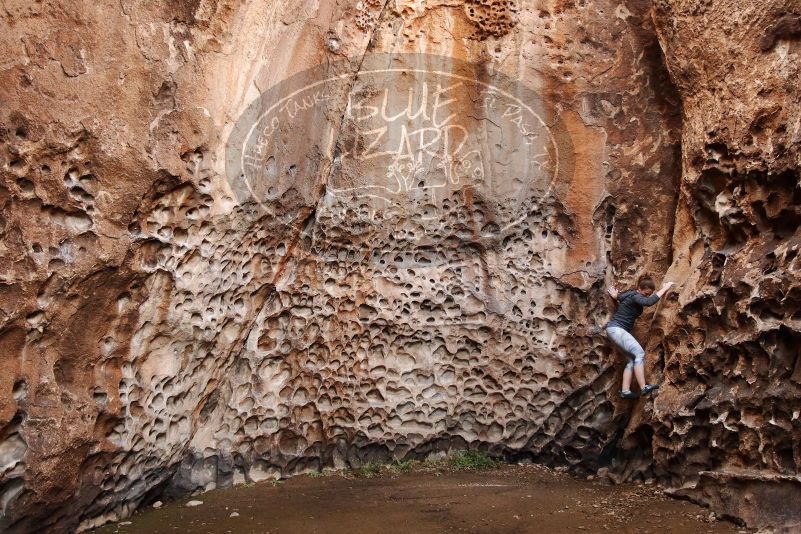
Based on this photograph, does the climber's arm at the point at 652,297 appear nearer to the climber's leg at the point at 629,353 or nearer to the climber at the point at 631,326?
the climber at the point at 631,326

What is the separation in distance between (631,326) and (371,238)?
1.90 metres

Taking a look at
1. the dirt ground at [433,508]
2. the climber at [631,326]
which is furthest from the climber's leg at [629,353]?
the dirt ground at [433,508]

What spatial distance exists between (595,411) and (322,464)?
1.98m

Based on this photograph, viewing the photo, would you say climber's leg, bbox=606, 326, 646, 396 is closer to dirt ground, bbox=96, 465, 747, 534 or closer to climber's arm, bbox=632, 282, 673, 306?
climber's arm, bbox=632, 282, 673, 306

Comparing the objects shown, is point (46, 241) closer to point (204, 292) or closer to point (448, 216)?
point (204, 292)

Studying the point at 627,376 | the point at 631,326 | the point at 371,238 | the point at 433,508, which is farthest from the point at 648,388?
the point at 371,238

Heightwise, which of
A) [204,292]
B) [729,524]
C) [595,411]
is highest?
[204,292]

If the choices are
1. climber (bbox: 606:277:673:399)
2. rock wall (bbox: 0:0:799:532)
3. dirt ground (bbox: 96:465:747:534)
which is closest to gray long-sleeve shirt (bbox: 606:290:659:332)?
climber (bbox: 606:277:673:399)

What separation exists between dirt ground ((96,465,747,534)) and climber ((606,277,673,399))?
658 mm

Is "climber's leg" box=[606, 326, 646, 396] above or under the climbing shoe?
above

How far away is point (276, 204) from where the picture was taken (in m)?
4.93

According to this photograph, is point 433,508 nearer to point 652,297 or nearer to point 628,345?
point 628,345

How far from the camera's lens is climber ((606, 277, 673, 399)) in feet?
16.1

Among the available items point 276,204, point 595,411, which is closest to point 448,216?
point 276,204
